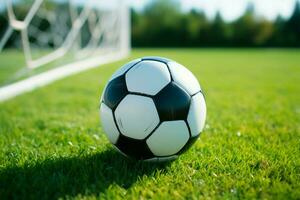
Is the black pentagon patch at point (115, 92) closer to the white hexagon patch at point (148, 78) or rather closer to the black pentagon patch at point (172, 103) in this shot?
the white hexagon patch at point (148, 78)

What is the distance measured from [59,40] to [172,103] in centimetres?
2269

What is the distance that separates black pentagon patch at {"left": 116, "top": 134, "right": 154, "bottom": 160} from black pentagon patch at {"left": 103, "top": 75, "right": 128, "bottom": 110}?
27 cm

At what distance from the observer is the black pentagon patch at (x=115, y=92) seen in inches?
100

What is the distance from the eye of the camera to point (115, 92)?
8.49 ft

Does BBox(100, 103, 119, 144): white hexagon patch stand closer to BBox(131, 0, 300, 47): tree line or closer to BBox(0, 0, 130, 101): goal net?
BBox(0, 0, 130, 101): goal net

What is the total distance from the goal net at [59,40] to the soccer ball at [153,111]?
149 inches

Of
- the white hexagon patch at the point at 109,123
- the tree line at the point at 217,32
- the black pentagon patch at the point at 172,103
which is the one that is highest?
the black pentagon patch at the point at 172,103

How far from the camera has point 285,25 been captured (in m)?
50.2

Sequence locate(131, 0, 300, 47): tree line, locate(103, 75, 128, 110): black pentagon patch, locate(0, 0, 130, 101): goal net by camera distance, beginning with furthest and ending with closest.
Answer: locate(131, 0, 300, 47): tree line < locate(0, 0, 130, 101): goal net < locate(103, 75, 128, 110): black pentagon patch

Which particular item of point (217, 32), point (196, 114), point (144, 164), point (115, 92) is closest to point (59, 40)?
point (115, 92)

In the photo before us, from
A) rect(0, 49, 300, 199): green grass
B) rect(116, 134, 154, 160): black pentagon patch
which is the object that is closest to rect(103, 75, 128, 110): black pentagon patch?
rect(116, 134, 154, 160): black pentagon patch

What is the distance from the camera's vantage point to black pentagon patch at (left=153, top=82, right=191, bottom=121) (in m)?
2.44

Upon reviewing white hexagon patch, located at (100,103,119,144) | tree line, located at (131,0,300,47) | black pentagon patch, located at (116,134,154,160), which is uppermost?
white hexagon patch, located at (100,103,119,144)

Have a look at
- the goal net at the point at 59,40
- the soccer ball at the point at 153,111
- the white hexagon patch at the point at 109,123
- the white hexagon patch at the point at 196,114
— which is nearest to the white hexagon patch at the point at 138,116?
the soccer ball at the point at 153,111
